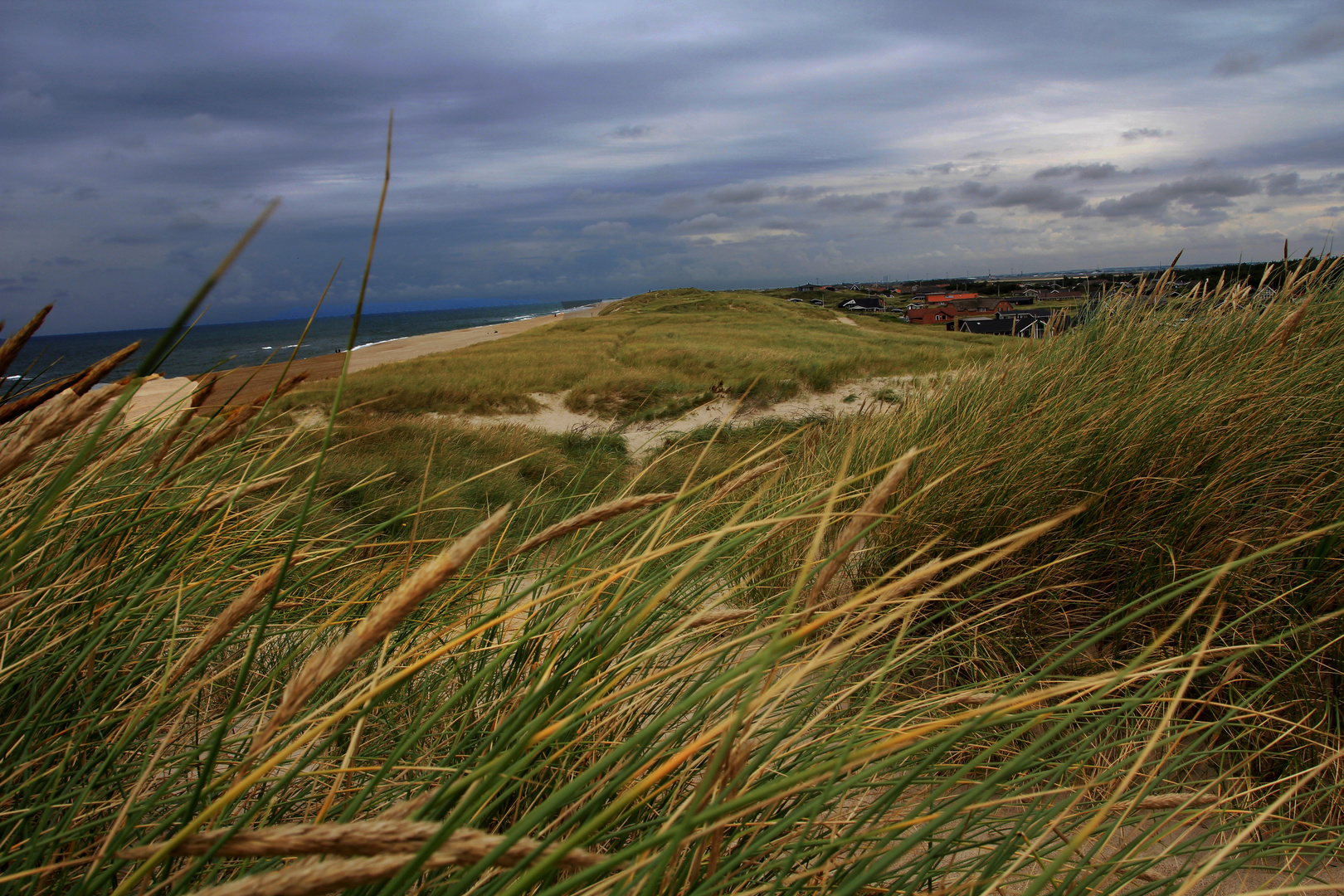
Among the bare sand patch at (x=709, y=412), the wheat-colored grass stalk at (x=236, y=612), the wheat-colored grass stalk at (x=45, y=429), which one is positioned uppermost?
the wheat-colored grass stalk at (x=45, y=429)

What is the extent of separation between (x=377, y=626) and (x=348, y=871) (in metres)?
0.18

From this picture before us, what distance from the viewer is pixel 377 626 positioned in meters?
0.59

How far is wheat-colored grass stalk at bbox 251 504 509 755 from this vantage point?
0.58m

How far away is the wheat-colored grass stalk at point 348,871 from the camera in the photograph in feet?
1.63

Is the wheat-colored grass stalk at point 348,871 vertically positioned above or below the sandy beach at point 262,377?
below

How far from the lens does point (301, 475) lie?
3551 mm

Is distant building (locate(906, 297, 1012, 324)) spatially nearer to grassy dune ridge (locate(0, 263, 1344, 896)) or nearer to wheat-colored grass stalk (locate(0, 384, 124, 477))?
grassy dune ridge (locate(0, 263, 1344, 896))

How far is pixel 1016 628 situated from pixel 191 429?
3.03 meters

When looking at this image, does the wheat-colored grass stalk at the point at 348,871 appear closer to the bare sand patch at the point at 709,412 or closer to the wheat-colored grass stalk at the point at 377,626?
the wheat-colored grass stalk at the point at 377,626

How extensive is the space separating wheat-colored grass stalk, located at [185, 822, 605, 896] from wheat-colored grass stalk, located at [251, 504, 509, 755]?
11cm

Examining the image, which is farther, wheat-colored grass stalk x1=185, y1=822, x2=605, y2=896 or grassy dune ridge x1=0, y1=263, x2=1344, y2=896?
grassy dune ridge x1=0, y1=263, x2=1344, y2=896

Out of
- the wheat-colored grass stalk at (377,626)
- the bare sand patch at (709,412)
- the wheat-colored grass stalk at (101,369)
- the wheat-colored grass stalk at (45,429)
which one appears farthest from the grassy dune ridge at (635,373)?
the wheat-colored grass stalk at (377,626)

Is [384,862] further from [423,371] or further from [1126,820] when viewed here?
[423,371]

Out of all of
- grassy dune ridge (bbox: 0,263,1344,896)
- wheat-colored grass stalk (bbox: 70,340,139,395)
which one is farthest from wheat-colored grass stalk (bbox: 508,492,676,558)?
wheat-colored grass stalk (bbox: 70,340,139,395)
